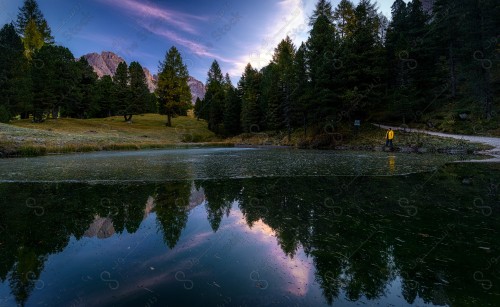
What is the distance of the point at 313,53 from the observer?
43.4 metres

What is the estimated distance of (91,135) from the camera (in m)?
44.3

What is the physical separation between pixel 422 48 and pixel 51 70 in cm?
6005

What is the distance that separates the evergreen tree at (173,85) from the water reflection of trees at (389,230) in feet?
186

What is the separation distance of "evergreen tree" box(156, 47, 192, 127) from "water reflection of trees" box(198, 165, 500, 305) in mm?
56822

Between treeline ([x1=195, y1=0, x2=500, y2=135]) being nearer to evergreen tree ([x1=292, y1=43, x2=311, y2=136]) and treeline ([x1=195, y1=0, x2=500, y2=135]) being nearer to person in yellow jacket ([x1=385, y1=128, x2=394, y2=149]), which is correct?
evergreen tree ([x1=292, y1=43, x2=311, y2=136])

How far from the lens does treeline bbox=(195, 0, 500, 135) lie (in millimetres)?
32878

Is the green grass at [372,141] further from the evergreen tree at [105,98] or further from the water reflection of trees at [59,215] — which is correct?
the evergreen tree at [105,98]

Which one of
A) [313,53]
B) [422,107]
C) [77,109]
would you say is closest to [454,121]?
[422,107]

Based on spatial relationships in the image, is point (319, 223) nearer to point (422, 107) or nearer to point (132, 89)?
point (422, 107)

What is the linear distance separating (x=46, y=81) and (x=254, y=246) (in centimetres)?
5751

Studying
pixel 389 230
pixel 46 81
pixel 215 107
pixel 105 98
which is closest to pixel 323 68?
pixel 389 230

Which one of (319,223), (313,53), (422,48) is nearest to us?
(319,223)

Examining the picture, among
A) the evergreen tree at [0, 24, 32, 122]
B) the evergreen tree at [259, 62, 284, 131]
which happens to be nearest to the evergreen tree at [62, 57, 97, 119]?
the evergreen tree at [0, 24, 32, 122]

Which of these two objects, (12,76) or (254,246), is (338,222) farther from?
(12,76)
